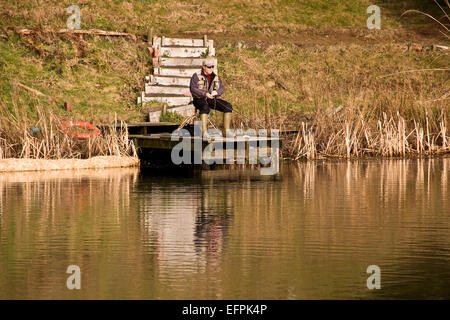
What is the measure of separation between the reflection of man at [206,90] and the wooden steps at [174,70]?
253 inches

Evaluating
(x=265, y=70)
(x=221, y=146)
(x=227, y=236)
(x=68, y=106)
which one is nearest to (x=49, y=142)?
(x=221, y=146)

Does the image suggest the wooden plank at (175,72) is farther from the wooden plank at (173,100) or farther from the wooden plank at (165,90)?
the wooden plank at (173,100)

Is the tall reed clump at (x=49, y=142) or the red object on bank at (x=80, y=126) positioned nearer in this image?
the tall reed clump at (x=49, y=142)

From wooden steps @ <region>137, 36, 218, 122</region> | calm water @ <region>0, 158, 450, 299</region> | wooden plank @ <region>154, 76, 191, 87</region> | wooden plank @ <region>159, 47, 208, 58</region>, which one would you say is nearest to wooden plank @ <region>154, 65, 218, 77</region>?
wooden steps @ <region>137, 36, 218, 122</region>

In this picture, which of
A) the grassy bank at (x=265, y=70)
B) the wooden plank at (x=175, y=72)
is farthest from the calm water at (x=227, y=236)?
the wooden plank at (x=175, y=72)

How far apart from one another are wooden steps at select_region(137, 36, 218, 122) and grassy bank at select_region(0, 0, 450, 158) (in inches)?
24.8

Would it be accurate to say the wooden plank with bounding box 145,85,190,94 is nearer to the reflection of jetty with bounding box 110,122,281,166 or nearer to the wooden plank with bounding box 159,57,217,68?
the wooden plank with bounding box 159,57,217,68

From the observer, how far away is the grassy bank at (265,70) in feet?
95.8

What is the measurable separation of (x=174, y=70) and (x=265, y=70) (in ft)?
13.8

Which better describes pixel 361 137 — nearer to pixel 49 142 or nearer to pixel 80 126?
pixel 80 126

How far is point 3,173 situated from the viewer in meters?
25.5

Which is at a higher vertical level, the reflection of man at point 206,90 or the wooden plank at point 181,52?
the wooden plank at point 181,52

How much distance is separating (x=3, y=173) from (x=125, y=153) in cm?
376
